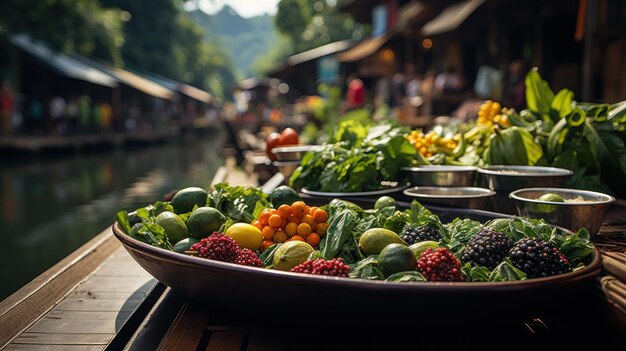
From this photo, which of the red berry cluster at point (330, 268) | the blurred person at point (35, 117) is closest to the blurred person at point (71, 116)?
the blurred person at point (35, 117)

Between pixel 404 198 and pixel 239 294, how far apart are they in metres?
1.48

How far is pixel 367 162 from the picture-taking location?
3.10 metres

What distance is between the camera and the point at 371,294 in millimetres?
1438

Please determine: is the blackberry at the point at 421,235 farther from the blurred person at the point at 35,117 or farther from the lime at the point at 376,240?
the blurred person at the point at 35,117

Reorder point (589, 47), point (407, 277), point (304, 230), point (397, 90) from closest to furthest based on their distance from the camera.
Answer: point (407, 277) < point (304, 230) < point (589, 47) < point (397, 90)

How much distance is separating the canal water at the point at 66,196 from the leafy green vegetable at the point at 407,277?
5.38 metres

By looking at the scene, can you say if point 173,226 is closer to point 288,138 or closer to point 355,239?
point 355,239

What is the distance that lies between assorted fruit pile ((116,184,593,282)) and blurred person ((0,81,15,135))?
18543mm

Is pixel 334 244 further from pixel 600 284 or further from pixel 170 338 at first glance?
pixel 600 284

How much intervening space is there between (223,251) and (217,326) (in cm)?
23

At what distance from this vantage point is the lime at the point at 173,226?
2260 mm

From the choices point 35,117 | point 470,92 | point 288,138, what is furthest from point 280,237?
point 35,117

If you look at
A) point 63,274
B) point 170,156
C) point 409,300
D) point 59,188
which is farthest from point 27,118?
point 409,300

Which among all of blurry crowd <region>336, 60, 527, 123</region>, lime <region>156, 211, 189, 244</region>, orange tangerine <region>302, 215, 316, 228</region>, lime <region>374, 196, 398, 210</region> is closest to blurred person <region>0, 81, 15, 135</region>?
blurry crowd <region>336, 60, 527, 123</region>
